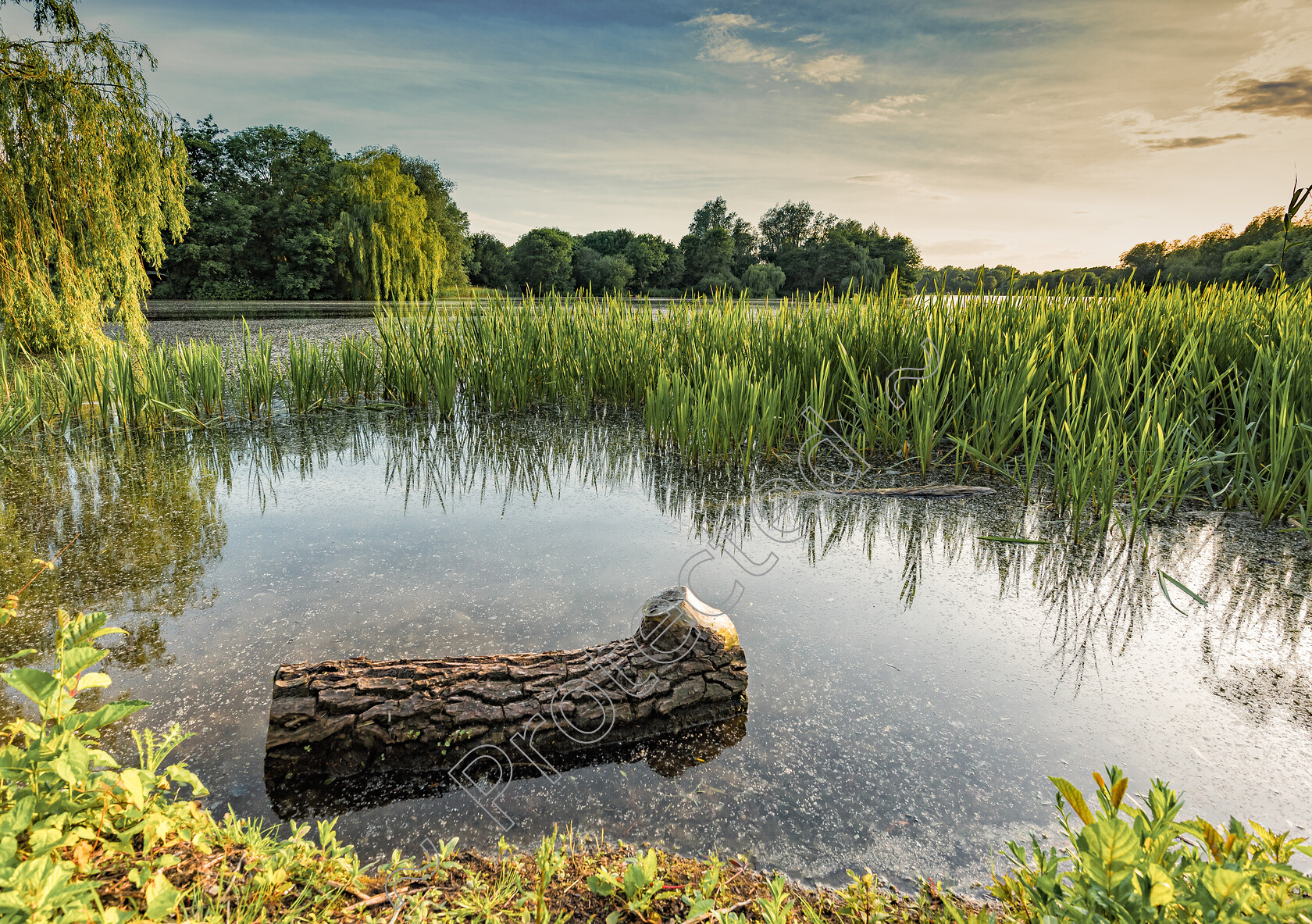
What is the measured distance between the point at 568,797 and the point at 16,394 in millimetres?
4871

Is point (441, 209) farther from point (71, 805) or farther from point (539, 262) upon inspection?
point (71, 805)

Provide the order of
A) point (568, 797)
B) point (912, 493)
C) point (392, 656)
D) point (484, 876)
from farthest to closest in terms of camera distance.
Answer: point (912, 493)
point (392, 656)
point (568, 797)
point (484, 876)

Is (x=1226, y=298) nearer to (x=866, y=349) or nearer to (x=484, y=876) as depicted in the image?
(x=866, y=349)

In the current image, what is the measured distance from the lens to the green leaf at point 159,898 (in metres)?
0.68

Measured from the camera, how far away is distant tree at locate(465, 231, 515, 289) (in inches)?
1373

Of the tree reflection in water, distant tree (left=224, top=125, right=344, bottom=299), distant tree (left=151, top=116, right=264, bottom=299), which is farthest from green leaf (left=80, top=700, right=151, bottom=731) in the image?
distant tree (left=151, top=116, right=264, bottom=299)

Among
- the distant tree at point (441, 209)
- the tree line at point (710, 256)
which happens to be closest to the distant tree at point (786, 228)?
the tree line at point (710, 256)

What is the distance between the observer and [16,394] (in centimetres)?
395

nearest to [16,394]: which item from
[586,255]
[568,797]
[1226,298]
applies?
[568,797]

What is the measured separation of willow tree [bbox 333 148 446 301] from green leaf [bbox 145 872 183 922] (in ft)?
45.2

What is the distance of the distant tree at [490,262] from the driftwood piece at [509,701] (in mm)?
35222

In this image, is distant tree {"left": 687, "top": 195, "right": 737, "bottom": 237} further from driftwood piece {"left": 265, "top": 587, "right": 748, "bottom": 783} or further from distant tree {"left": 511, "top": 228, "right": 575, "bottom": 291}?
driftwood piece {"left": 265, "top": 587, "right": 748, "bottom": 783}

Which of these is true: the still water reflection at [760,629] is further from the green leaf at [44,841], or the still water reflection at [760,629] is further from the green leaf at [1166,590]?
the green leaf at [44,841]

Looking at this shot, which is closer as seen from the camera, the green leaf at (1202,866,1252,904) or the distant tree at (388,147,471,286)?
the green leaf at (1202,866,1252,904)
